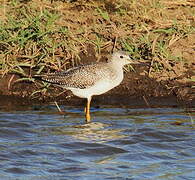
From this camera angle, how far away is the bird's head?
9.84 metres

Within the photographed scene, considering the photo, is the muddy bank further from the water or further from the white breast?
the white breast

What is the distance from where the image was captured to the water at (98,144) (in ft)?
25.9

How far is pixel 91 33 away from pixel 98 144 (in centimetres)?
245

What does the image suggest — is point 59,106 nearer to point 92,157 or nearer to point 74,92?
point 74,92

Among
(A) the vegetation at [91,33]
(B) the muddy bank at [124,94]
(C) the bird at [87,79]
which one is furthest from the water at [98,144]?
(A) the vegetation at [91,33]

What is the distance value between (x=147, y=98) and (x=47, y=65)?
1360 millimetres

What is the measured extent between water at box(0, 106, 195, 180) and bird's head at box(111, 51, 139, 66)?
602 millimetres

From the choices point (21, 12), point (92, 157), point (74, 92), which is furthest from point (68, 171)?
point (21, 12)

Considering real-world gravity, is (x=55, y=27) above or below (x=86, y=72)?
above

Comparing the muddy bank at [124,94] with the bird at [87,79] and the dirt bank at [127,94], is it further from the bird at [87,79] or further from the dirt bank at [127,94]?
the bird at [87,79]

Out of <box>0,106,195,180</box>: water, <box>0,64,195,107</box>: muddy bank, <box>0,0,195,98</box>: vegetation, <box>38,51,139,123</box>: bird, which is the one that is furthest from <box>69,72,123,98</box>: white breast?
<box>0,0,195,98</box>: vegetation

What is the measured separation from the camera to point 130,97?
10000 millimetres

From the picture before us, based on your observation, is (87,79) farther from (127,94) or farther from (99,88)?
(127,94)

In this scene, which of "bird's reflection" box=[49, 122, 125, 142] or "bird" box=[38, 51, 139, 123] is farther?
"bird" box=[38, 51, 139, 123]
